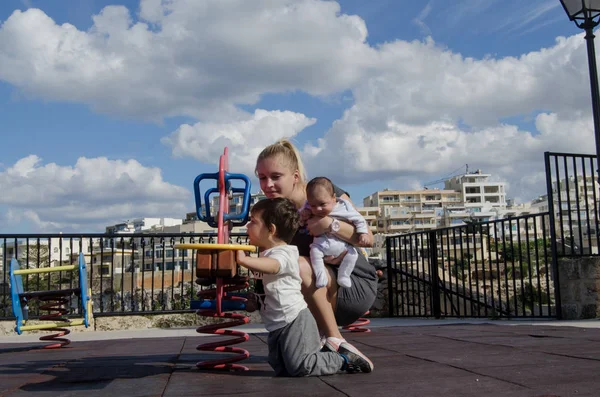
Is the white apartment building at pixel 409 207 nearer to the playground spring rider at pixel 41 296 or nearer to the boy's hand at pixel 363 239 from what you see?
the playground spring rider at pixel 41 296

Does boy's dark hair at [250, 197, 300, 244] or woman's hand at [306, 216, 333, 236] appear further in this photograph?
woman's hand at [306, 216, 333, 236]

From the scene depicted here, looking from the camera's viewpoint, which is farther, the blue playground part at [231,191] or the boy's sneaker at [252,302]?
the blue playground part at [231,191]

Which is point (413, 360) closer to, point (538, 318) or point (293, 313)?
point (293, 313)

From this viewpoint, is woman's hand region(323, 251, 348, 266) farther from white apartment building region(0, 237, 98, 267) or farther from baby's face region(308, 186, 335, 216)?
white apartment building region(0, 237, 98, 267)

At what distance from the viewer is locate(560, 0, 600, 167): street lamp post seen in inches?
249

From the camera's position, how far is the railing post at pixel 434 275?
7516mm

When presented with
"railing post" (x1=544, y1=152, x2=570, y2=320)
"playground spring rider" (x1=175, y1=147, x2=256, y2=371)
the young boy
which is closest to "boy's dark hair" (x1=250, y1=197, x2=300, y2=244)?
the young boy

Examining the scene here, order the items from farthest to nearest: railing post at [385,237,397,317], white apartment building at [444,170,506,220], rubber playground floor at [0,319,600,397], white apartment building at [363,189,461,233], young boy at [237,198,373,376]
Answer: white apartment building at [444,170,506,220] < white apartment building at [363,189,461,233] < railing post at [385,237,397,317] < young boy at [237,198,373,376] < rubber playground floor at [0,319,600,397]

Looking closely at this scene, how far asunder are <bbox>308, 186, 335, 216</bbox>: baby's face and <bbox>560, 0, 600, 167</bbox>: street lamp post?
4433 millimetres

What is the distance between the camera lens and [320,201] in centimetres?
303

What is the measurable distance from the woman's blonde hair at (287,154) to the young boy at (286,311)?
0.49m

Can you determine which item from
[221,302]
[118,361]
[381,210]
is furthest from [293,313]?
[381,210]

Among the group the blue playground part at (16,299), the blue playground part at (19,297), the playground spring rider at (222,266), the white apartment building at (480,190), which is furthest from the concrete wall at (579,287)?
→ the white apartment building at (480,190)

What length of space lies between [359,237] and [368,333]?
2.38 m
